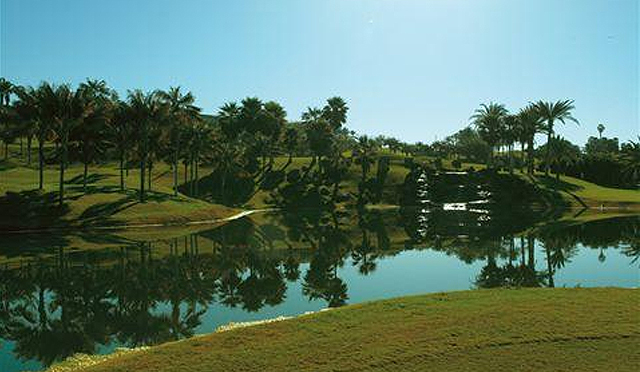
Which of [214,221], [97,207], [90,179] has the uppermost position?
[90,179]

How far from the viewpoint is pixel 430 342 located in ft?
52.4

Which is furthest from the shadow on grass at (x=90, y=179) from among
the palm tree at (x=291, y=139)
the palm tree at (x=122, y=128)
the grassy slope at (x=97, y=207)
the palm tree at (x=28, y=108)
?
the palm tree at (x=291, y=139)

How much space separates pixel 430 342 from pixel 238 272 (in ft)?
69.7

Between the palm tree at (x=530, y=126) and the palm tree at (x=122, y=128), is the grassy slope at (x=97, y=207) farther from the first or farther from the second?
the palm tree at (x=530, y=126)

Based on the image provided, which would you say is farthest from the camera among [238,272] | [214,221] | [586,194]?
[586,194]

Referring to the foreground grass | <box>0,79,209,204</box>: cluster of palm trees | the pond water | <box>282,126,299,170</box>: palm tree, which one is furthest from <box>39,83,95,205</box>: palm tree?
<box>282,126,299,170</box>: palm tree

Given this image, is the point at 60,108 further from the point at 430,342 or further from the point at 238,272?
the point at 430,342

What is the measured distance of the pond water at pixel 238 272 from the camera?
22.0m

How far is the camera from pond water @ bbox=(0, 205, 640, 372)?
22.0 m

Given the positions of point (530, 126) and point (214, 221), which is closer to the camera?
point (214, 221)

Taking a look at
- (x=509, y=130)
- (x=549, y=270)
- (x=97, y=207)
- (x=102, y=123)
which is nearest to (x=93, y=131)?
(x=102, y=123)

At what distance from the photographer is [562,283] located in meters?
29.4

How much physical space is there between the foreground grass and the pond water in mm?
4316

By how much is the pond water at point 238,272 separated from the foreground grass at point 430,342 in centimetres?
432
